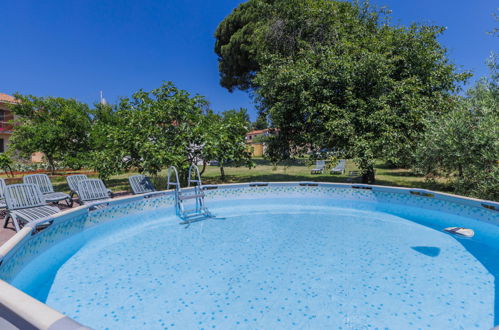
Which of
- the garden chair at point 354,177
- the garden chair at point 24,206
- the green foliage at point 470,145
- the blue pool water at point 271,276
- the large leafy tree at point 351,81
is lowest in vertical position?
the blue pool water at point 271,276

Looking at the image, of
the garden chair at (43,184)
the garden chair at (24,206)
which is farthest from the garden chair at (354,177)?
the garden chair at (24,206)

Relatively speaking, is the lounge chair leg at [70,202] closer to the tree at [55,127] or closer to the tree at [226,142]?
the tree at [55,127]

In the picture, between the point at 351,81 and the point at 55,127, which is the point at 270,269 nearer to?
the point at 351,81

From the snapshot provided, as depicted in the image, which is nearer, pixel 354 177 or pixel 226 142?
pixel 226 142

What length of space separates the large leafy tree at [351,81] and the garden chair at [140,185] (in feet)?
22.2

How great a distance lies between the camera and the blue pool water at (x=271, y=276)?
3570 mm


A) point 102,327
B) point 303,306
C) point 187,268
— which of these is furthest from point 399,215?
point 102,327

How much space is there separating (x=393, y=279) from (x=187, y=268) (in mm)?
3697

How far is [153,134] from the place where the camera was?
1152 centimetres

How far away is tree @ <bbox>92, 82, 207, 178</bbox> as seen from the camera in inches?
434

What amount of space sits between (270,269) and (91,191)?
6908 mm

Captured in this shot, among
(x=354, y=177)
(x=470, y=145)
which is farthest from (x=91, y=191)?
(x=354, y=177)

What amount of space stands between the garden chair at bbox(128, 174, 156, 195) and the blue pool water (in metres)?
2.06

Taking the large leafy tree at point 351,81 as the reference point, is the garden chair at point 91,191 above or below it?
below
